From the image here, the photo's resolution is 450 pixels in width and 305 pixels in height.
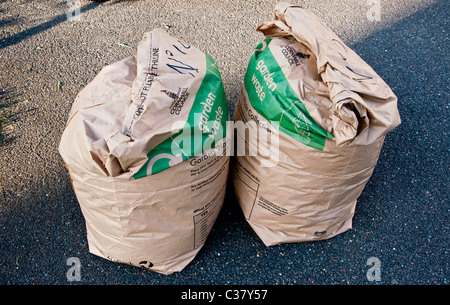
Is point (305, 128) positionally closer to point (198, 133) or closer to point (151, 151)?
point (198, 133)

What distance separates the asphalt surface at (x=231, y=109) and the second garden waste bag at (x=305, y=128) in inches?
6.1

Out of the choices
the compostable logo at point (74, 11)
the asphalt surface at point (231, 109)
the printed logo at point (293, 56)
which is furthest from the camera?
the compostable logo at point (74, 11)

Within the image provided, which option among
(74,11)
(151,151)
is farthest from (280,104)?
(74,11)

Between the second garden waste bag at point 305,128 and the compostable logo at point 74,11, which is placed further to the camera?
the compostable logo at point 74,11

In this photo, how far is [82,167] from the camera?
48.9 inches

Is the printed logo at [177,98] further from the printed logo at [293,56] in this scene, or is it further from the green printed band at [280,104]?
the printed logo at [293,56]

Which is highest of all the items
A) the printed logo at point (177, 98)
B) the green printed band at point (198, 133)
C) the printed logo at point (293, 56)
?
the printed logo at point (293, 56)

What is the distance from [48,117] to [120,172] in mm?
1082

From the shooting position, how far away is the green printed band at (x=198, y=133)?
1.22 m

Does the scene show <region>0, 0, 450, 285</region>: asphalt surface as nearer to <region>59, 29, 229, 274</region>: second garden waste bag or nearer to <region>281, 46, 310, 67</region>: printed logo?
<region>59, 29, 229, 274</region>: second garden waste bag

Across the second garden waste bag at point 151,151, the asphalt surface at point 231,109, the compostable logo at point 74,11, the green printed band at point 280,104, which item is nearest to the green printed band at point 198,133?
the second garden waste bag at point 151,151

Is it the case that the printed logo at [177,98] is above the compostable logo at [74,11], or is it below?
above

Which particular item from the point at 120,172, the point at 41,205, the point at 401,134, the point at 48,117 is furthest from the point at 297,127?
the point at 48,117
